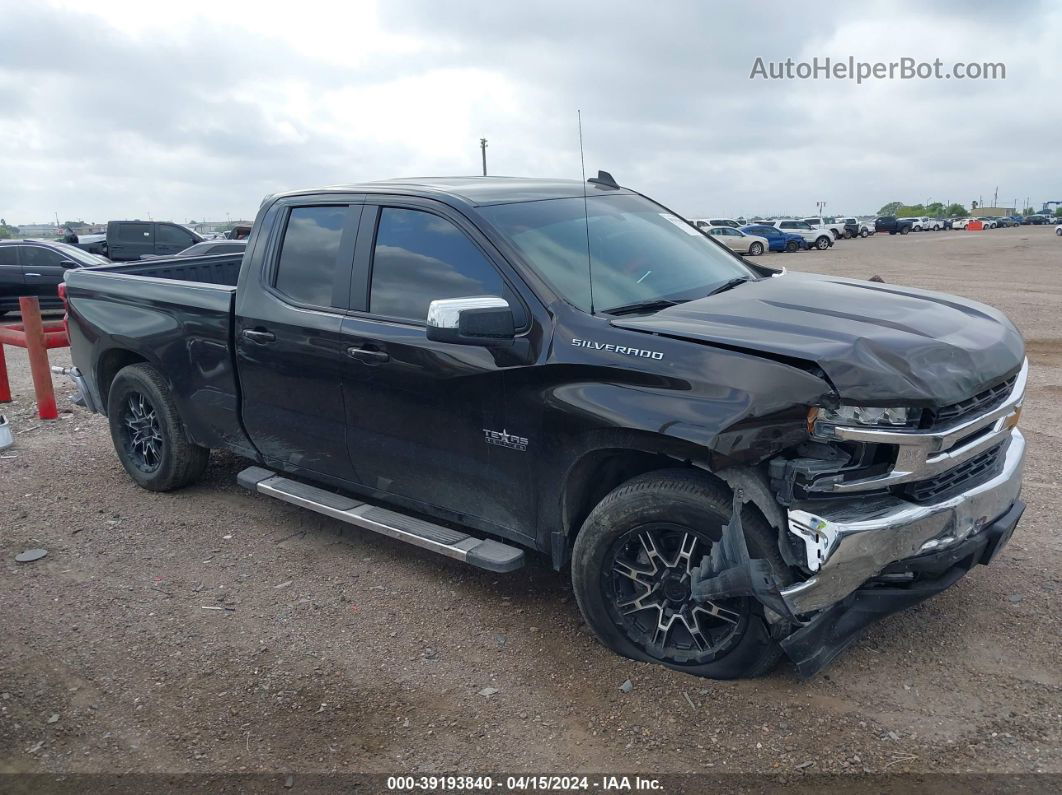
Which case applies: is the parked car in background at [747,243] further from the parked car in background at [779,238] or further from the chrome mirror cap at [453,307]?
the chrome mirror cap at [453,307]

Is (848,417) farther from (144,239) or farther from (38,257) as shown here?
(144,239)

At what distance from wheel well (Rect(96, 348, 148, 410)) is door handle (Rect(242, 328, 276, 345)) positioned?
1478 mm

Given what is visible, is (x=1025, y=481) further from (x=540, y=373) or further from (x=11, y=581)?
(x=11, y=581)

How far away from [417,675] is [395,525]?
817 mm

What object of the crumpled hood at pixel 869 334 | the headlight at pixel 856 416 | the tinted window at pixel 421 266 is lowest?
the headlight at pixel 856 416

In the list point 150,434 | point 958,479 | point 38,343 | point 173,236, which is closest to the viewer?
point 958,479

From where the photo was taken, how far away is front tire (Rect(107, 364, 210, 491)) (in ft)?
18.9

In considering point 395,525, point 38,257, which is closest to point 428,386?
point 395,525

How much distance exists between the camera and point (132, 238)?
22.9 metres

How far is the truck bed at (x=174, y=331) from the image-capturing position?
5234 mm

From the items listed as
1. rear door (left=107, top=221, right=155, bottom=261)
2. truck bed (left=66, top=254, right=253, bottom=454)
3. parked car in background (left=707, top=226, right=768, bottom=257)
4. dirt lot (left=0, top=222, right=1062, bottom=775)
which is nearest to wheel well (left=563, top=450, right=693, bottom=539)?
dirt lot (left=0, top=222, right=1062, bottom=775)

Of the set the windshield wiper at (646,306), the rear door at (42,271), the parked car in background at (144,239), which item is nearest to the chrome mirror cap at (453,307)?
the windshield wiper at (646,306)

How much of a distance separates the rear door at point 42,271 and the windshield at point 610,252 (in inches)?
578

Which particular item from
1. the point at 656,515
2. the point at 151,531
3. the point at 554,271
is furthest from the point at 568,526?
the point at 151,531
